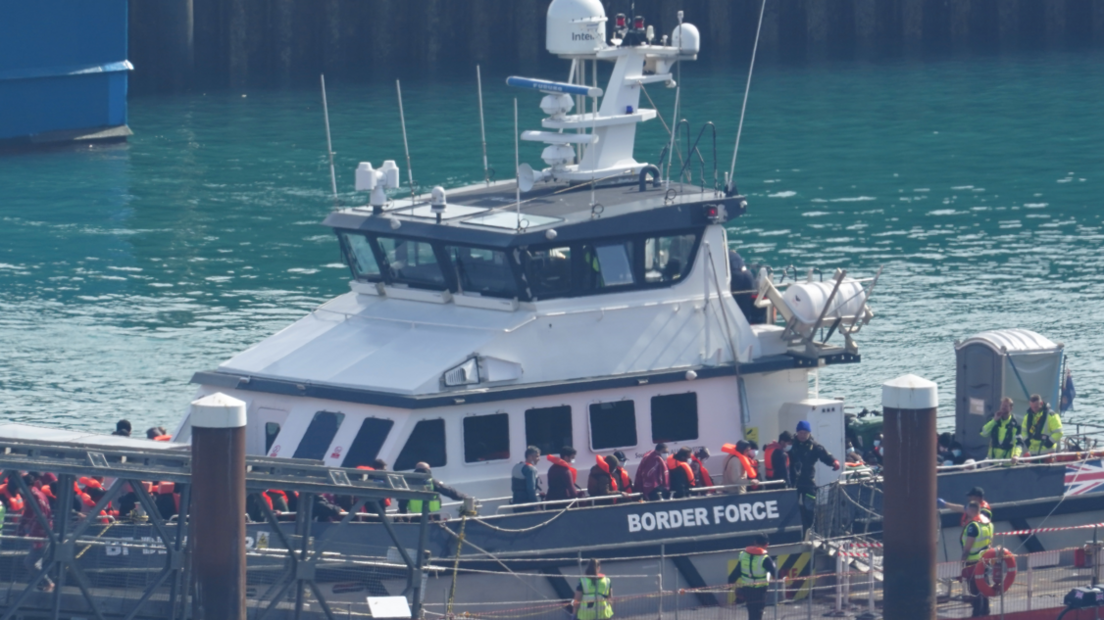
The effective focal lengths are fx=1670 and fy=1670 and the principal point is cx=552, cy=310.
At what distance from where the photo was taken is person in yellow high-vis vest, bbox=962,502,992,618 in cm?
1530

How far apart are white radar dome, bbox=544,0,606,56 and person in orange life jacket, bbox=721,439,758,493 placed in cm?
443

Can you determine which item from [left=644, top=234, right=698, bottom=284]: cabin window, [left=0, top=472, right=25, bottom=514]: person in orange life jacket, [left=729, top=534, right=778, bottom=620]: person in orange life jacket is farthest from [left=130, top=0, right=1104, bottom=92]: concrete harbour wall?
[left=729, top=534, right=778, bottom=620]: person in orange life jacket

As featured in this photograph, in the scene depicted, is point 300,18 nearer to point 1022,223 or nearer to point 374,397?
point 1022,223

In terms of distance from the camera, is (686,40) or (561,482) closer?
(561,482)

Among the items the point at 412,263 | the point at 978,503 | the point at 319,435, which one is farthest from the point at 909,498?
the point at 412,263

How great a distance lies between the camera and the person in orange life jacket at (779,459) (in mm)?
16250

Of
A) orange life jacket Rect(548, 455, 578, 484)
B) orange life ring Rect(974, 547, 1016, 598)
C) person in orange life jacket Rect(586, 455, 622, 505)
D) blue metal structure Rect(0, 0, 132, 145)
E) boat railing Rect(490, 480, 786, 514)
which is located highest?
blue metal structure Rect(0, 0, 132, 145)

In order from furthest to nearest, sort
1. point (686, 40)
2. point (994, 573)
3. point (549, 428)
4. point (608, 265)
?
point (686, 40) < point (608, 265) < point (549, 428) < point (994, 573)

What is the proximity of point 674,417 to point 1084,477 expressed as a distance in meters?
4.48

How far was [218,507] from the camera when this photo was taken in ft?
42.0

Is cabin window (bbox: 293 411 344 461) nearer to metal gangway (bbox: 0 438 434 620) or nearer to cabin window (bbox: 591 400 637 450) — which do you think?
metal gangway (bbox: 0 438 434 620)

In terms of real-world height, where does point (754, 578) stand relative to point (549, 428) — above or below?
below

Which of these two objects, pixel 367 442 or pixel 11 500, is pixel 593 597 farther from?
pixel 11 500

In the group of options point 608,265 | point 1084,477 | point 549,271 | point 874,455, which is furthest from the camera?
point 874,455
